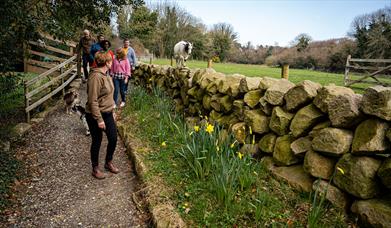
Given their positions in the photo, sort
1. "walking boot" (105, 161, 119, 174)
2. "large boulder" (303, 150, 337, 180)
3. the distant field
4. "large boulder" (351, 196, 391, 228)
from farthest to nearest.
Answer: the distant field
"walking boot" (105, 161, 119, 174)
"large boulder" (303, 150, 337, 180)
"large boulder" (351, 196, 391, 228)

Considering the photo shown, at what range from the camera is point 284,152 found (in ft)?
12.0

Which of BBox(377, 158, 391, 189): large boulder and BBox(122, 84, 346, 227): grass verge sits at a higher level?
BBox(377, 158, 391, 189): large boulder

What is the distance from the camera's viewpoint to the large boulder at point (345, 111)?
9.77 ft

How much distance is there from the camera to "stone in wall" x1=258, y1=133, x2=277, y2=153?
3898mm

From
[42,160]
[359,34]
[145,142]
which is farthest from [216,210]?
[359,34]

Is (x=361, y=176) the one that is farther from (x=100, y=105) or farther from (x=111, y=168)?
(x=111, y=168)

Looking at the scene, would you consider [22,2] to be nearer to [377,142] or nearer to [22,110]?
[22,110]

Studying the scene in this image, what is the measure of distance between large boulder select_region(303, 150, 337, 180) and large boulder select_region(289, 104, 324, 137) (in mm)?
329

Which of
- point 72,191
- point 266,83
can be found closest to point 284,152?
point 266,83

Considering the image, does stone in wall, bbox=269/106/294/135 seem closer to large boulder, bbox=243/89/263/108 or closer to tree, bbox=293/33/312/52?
large boulder, bbox=243/89/263/108

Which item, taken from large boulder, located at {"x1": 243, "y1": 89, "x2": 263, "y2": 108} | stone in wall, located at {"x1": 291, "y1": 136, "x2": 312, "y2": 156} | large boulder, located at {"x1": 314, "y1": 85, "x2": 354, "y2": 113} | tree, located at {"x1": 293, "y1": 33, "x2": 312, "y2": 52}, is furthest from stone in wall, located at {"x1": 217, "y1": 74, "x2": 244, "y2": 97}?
tree, located at {"x1": 293, "y1": 33, "x2": 312, "y2": 52}

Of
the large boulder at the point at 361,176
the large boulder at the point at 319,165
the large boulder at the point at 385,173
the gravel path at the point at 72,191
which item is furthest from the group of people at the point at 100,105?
the large boulder at the point at 385,173

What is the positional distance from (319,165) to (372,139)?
636mm

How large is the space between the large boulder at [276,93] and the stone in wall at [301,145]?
2.03 ft
